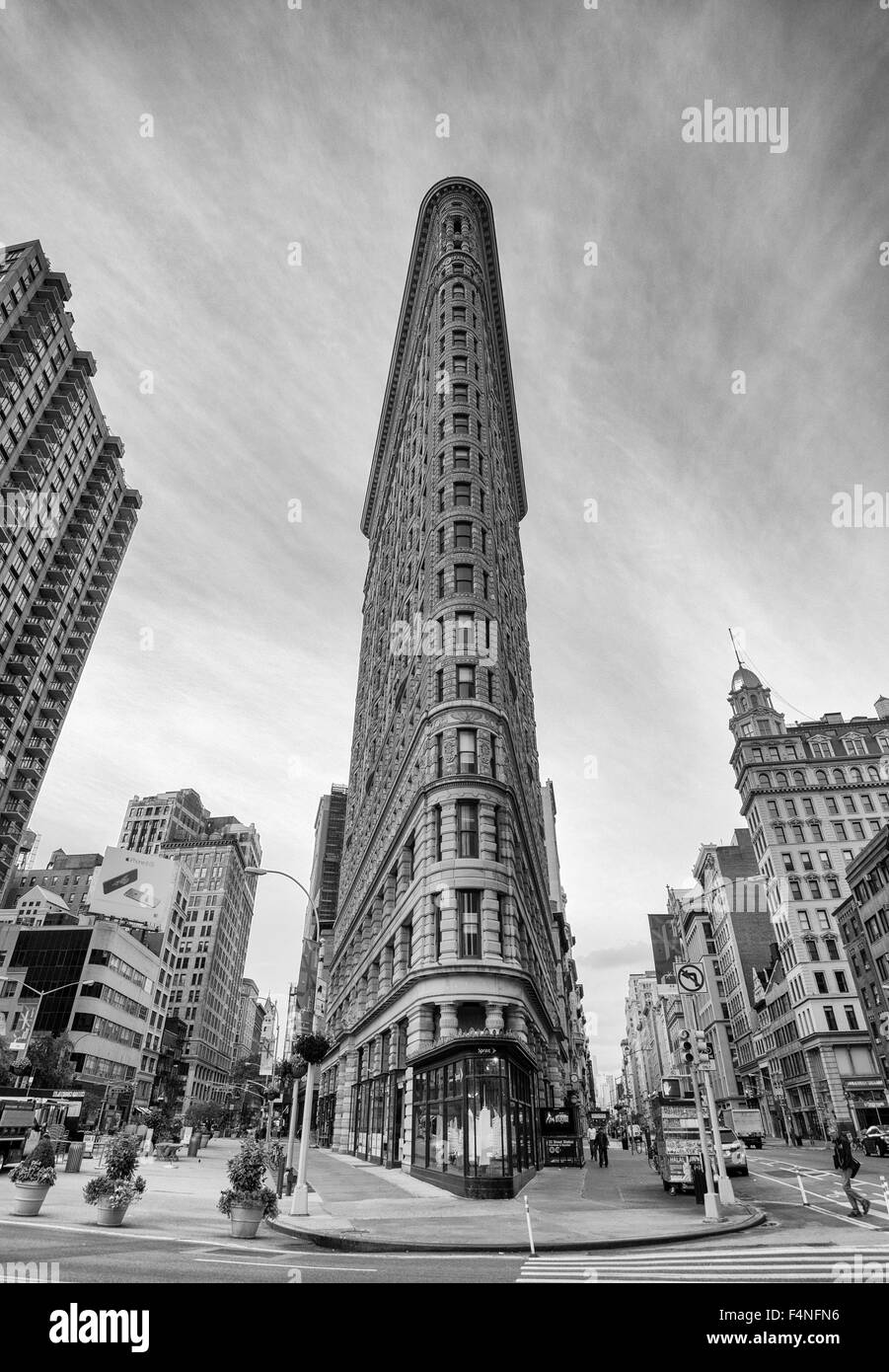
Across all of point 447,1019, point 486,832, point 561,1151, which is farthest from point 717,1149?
point 561,1151

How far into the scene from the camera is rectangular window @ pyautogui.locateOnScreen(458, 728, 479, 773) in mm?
35469

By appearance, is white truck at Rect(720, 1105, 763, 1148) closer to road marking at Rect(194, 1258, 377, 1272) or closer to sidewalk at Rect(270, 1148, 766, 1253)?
sidewalk at Rect(270, 1148, 766, 1253)

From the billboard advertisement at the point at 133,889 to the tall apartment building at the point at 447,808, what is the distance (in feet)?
139

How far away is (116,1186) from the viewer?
Answer: 1484cm

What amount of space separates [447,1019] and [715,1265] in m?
19.2

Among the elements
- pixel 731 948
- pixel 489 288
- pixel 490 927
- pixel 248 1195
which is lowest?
pixel 248 1195

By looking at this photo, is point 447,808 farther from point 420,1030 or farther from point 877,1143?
point 877,1143

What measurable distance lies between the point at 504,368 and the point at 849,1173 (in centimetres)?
7291

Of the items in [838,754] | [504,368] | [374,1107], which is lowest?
[374,1107]

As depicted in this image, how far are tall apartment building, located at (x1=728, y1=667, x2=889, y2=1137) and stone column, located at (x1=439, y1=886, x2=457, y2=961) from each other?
59895 mm
